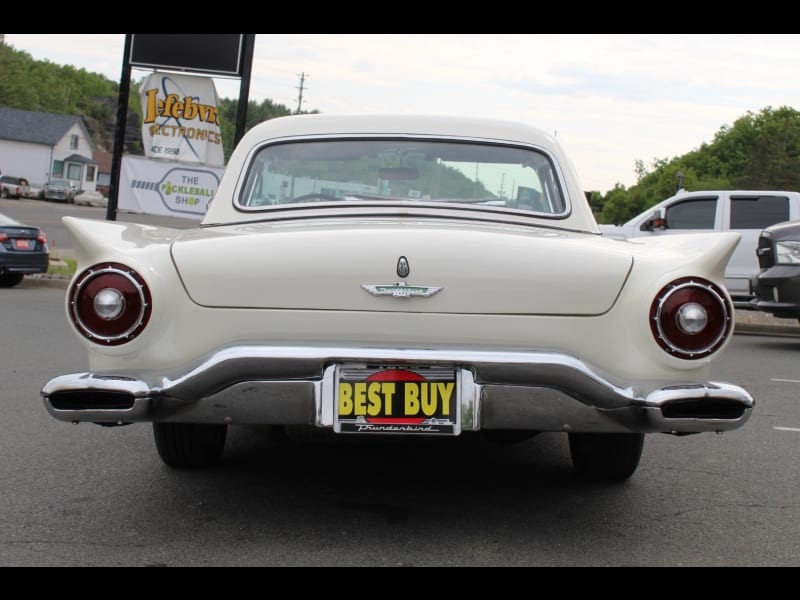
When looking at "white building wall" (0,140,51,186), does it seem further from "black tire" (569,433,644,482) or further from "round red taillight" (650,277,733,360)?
"round red taillight" (650,277,733,360)

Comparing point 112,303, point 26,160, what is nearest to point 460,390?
point 112,303

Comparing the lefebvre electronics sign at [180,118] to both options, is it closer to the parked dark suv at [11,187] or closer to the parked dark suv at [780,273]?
the parked dark suv at [780,273]

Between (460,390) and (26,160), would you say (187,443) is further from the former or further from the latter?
(26,160)

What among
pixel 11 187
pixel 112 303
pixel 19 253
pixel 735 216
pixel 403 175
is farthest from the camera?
pixel 11 187

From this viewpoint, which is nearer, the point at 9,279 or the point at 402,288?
the point at 402,288

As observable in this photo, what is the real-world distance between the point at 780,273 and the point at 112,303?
909 centimetres

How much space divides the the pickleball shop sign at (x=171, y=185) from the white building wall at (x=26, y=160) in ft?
236

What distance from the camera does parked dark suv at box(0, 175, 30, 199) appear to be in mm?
60156

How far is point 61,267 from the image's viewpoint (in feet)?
59.1

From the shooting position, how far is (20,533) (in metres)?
3.40

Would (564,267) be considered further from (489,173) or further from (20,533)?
(20,533)

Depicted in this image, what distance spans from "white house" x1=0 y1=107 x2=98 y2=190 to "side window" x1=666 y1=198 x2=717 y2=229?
73.4 m

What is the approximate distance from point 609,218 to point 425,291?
122m

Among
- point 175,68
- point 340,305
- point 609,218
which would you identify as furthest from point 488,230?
point 609,218
